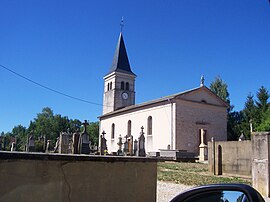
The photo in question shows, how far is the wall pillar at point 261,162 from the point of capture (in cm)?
1026

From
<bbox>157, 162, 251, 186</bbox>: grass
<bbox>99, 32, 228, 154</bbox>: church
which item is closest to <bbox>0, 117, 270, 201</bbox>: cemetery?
<bbox>157, 162, 251, 186</bbox>: grass

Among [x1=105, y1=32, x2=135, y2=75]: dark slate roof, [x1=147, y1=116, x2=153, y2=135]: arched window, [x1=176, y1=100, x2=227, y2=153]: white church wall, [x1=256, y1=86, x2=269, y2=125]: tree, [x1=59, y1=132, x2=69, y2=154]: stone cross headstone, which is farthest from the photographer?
[x1=105, y1=32, x2=135, y2=75]: dark slate roof

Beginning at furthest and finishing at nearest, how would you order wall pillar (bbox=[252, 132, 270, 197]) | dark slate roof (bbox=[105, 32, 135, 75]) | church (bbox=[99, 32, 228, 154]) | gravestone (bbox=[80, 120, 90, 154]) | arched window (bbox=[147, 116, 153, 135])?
dark slate roof (bbox=[105, 32, 135, 75]) < arched window (bbox=[147, 116, 153, 135]) < church (bbox=[99, 32, 228, 154]) < gravestone (bbox=[80, 120, 90, 154]) < wall pillar (bbox=[252, 132, 270, 197])

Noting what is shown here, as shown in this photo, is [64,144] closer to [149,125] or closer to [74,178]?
[74,178]

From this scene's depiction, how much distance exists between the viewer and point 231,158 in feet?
57.1

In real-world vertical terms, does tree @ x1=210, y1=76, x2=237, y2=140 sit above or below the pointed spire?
below

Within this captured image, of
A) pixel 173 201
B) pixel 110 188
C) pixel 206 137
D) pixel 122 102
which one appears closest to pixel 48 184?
pixel 110 188

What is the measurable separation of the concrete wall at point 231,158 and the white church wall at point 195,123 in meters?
21.4

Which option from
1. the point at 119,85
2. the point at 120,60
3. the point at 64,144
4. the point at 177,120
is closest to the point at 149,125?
the point at 177,120

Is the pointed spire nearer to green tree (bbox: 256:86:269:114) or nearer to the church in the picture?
the church

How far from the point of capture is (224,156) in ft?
58.3

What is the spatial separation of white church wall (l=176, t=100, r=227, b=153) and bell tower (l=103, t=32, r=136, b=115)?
63.8 ft

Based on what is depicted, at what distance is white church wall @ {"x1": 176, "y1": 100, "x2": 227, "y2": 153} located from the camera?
132 ft

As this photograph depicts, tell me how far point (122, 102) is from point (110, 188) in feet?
171
